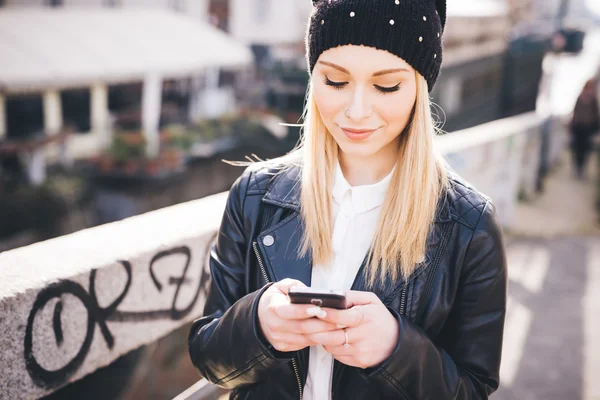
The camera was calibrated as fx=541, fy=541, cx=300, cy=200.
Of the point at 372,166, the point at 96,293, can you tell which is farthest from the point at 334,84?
the point at 96,293

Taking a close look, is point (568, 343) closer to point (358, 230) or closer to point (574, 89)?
A: point (358, 230)

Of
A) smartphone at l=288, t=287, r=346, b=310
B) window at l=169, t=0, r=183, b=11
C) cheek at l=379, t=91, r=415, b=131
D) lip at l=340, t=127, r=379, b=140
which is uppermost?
cheek at l=379, t=91, r=415, b=131

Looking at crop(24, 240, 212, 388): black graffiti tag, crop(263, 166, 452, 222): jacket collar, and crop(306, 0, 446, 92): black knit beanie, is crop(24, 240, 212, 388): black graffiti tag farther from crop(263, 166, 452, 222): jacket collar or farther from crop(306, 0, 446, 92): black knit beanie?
crop(306, 0, 446, 92): black knit beanie

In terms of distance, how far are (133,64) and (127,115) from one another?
6.23ft

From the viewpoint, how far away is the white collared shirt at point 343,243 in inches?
56.6

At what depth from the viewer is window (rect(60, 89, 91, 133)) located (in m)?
11.4

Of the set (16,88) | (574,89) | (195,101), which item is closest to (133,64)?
(16,88)

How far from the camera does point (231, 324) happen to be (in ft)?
4.40

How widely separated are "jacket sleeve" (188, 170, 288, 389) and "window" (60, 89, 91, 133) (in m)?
10.7

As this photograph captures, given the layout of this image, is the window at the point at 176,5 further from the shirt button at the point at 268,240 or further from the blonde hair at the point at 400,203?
the shirt button at the point at 268,240

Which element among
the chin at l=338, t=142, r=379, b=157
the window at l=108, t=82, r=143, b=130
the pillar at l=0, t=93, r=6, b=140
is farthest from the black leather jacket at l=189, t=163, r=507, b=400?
the window at l=108, t=82, r=143, b=130

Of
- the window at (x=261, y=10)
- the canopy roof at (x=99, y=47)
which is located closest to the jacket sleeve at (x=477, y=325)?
the canopy roof at (x=99, y=47)

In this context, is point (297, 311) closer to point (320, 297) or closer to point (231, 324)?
point (320, 297)

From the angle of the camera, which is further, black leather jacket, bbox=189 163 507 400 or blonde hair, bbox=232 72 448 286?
blonde hair, bbox=232 72 448 286
